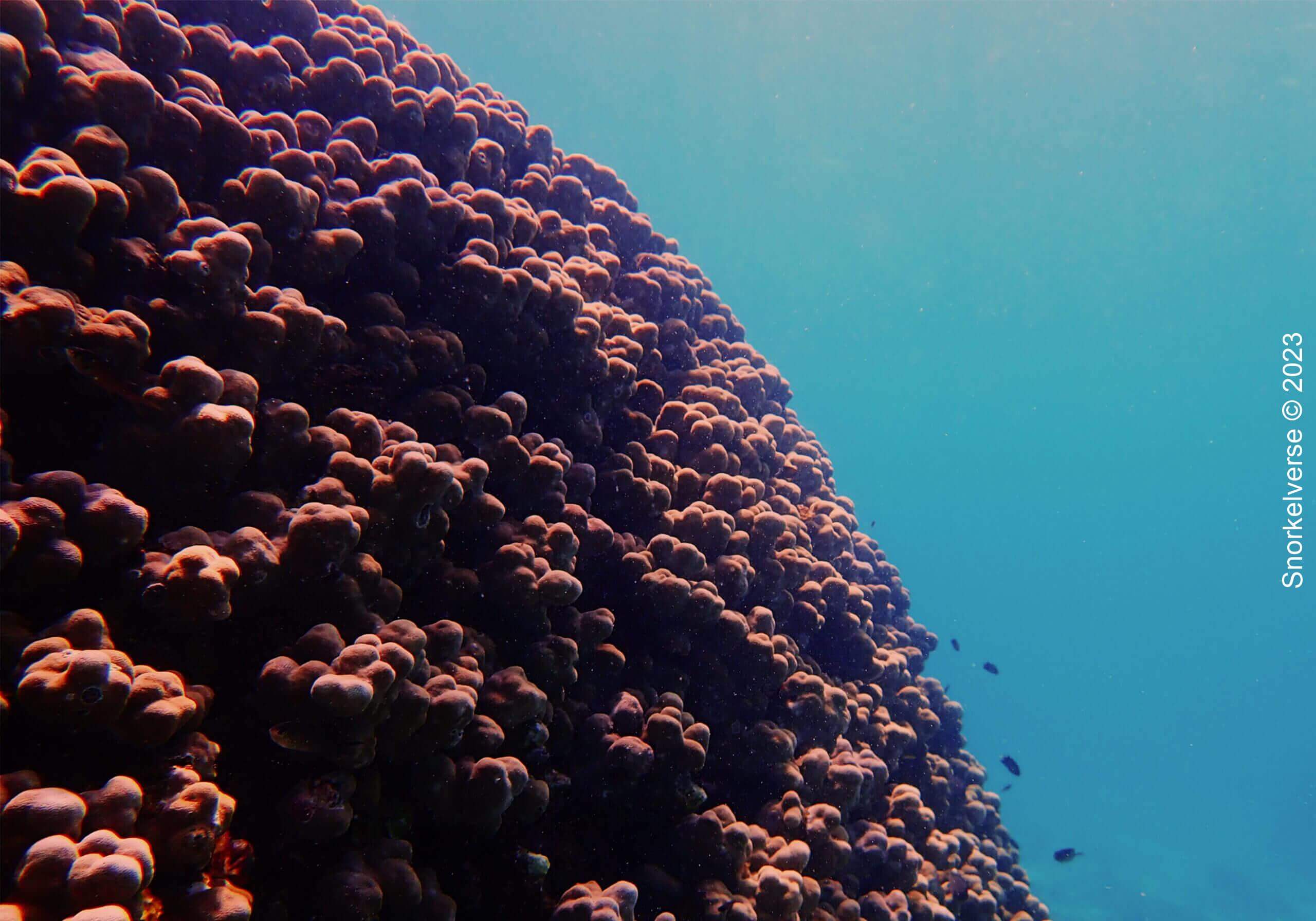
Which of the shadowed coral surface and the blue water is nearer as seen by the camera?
the shadowed coral surface

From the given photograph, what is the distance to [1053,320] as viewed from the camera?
235 ft

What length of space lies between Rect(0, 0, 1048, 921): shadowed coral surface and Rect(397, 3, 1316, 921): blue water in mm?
26587

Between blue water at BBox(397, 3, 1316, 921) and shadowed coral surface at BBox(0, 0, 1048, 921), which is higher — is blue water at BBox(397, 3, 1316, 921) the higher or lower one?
the higher one

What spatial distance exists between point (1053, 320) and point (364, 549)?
85194 millimetres

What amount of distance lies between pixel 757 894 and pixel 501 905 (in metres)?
1.56

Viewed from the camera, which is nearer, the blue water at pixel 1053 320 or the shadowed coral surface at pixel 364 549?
the shadowed coral surface at pixel 364 549

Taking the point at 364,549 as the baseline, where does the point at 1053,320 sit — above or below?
above

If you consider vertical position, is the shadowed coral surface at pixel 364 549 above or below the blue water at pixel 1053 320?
below

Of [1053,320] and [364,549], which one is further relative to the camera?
[1053,320]

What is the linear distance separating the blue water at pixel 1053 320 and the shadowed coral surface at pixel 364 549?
26.6 metres

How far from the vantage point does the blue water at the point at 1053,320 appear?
3909 cm

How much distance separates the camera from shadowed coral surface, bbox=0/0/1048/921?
2.07m

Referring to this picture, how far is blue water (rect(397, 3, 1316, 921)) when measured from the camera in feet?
128

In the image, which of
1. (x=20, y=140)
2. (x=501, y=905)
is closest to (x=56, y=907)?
(x=501, y=905)
